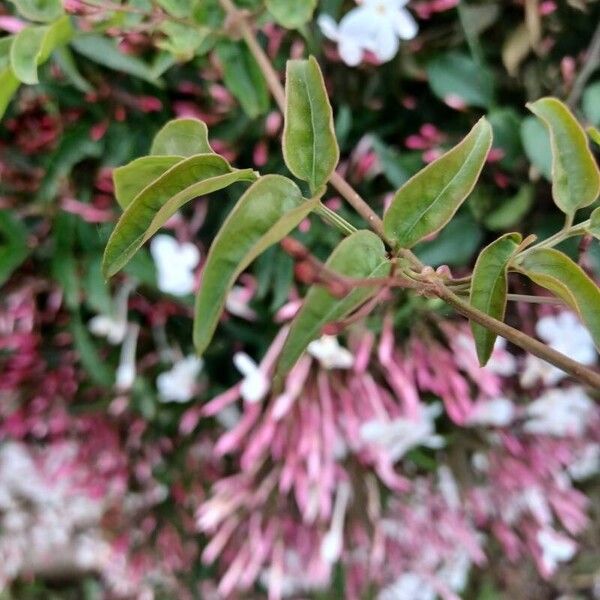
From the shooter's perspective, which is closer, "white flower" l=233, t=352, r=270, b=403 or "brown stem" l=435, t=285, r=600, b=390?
"brown stem" l=435, t=285, r=600, b=390

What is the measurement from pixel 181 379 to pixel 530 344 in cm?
55

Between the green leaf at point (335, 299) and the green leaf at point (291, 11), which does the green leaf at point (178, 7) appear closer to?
the green leaf at point (291, 11)

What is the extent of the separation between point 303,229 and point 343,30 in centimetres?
19

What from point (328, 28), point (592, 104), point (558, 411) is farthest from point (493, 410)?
point (328, 28)

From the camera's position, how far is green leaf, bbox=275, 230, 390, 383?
26 cm

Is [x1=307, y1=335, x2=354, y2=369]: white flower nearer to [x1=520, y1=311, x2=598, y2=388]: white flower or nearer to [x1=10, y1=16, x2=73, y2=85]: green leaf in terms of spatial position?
[x1=520, y1=311, x2=598, y2=388]: white flower

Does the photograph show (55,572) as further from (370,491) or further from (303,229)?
(303,229)

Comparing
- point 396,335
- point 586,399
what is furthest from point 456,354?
point 586,399

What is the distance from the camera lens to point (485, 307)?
1.08ft

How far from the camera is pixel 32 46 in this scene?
1.58 ft

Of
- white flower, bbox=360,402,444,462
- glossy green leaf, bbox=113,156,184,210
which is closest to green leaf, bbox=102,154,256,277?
glossy green leaf, bbox=113,156,184,210

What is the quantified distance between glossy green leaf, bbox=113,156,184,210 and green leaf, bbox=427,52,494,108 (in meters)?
0.39

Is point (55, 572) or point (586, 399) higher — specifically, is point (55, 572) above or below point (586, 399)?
below

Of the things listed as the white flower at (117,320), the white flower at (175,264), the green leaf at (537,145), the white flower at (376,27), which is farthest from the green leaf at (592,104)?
the white flower at (117,320)
